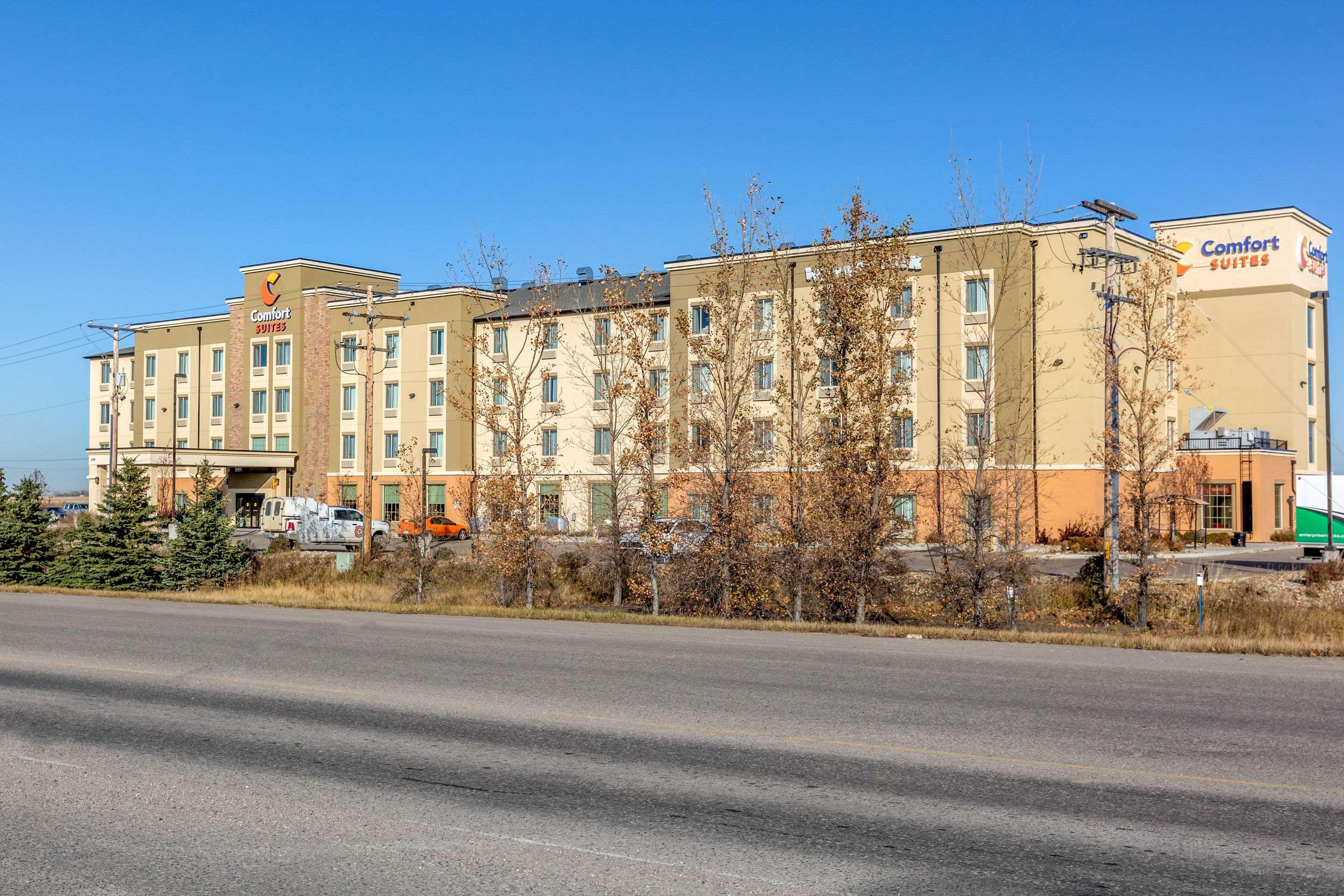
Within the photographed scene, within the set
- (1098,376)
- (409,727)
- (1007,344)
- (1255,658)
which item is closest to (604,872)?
(409,727)

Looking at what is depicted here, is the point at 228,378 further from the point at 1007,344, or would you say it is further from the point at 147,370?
the point at 1007,344

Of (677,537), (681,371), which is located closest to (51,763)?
(677,537)

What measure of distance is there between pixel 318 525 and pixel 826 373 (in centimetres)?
3293

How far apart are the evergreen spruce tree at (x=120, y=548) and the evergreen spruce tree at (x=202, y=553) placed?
0.69m

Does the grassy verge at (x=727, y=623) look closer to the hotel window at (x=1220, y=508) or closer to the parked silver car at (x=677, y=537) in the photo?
the parked silver car at (x=677, y=537)

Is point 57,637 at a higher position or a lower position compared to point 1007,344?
lower

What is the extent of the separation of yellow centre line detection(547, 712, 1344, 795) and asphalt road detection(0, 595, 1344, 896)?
0.04 meters

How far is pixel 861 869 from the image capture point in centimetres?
604

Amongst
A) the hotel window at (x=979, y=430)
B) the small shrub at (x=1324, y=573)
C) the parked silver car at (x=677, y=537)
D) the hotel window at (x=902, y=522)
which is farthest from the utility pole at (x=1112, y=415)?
the parked silver car at (x=677, y=537)

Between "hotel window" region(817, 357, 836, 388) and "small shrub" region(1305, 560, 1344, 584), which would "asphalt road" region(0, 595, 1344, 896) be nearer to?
"hotel window" region(817, 357, 836, 388)

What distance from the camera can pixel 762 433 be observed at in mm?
22547

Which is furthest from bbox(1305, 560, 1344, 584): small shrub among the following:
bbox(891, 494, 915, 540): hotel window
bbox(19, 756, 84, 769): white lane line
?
bbox(19, 756, 84, 769): white lane line

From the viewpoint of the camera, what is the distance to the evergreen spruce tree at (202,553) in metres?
29.4

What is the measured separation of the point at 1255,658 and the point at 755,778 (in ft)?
32.3
